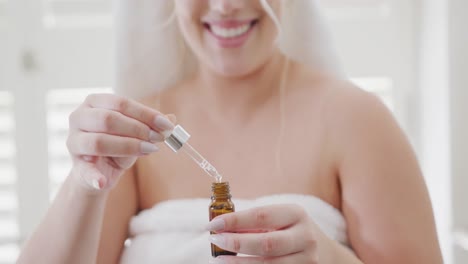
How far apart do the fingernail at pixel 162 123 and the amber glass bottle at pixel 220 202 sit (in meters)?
0.09

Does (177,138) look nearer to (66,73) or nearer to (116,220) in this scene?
(116,220)

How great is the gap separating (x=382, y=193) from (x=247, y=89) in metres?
0.32

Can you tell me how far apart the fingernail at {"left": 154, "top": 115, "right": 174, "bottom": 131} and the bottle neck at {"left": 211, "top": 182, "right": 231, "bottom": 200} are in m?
0.09

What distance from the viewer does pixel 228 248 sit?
67cm

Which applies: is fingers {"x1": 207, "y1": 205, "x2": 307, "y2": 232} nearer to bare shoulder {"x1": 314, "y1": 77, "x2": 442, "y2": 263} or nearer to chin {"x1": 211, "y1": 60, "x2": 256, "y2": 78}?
bare shoulder {"x1": 314, "y1": 77, "x2": 442, "y2": 263}

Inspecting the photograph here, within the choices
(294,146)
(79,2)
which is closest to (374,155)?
(294,146)

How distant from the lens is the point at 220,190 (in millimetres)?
686

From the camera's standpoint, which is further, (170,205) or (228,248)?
(170,205)

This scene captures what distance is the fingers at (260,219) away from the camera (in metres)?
0.66

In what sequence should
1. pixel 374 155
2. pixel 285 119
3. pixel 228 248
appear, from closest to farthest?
1. pixel 228 248
2. pixel 374 155
3. pixel 285 119

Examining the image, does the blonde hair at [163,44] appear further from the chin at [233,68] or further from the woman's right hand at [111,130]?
the woman's right hand at [111,130]

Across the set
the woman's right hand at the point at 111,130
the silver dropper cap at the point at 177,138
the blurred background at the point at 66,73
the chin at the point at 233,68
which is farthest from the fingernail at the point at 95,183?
the blurred background at the point at 66,73

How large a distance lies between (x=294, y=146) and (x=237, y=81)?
0.57 feet

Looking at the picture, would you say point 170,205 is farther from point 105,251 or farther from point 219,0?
point 219,0
